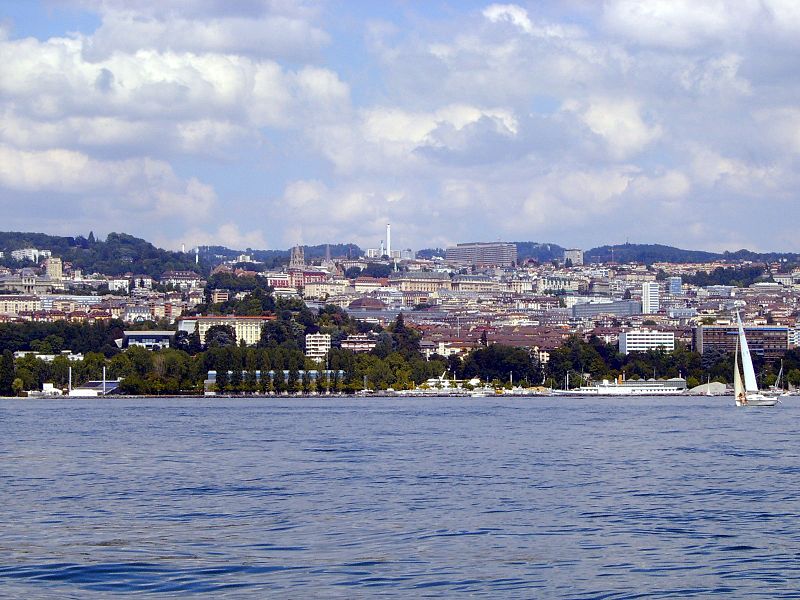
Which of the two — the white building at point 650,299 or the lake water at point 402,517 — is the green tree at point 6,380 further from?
the white building at point 650,299

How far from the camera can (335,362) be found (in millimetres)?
98000

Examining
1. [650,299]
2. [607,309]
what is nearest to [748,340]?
[607,309]

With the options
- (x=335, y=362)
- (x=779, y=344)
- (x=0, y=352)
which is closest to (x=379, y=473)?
(x=335, y=362)

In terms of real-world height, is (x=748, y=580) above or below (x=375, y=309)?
below

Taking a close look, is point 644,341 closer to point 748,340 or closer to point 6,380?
point 748,340

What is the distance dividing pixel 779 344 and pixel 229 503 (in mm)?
102188

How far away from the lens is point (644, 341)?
128625mm

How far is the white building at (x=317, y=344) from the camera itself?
121 metres

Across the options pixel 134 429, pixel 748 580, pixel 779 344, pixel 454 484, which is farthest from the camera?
pixel 779 344

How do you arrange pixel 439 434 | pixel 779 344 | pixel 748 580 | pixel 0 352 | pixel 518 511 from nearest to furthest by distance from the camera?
pixel 748 580
pixel 518 511
pixel 439 434
pixel 0 352
pixel 779 344

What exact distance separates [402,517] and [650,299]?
177989 mm

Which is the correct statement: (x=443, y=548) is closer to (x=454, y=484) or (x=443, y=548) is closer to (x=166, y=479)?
(x=454, y=484)

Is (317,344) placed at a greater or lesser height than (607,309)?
lesser

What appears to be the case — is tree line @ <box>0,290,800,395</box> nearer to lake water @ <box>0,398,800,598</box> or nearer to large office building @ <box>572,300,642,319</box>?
→ lake water @ <box>0,398,800,598</box>
